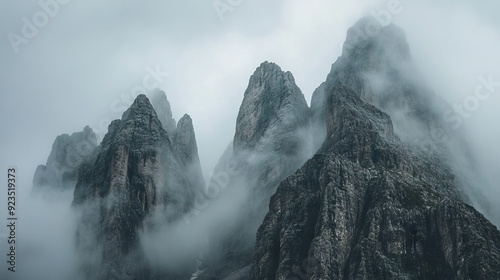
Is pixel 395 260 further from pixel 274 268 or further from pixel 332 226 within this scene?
pixel 274 268

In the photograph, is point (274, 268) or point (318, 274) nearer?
point (318, 274)

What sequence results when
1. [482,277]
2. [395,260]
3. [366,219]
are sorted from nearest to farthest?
[482,277] → [395,260] → [366,219]

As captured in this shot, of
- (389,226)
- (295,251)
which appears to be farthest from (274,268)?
(389,226)

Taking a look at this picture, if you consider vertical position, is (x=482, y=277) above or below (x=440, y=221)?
below

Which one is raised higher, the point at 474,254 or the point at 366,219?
the point at 366,219

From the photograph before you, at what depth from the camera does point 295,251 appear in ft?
647

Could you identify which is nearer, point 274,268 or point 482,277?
point 482,277

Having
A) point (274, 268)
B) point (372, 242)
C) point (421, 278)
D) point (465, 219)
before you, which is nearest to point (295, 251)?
point (274, 268)

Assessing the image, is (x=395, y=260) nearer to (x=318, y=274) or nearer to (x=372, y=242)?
(x=372, y=242)

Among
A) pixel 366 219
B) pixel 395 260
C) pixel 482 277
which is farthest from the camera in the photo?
pixel 366 219

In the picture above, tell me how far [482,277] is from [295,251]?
5094 centimetres

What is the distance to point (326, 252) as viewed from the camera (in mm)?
186625

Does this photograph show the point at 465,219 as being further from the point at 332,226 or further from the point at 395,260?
the point at 332,226

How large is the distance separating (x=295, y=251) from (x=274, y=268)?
829cm
